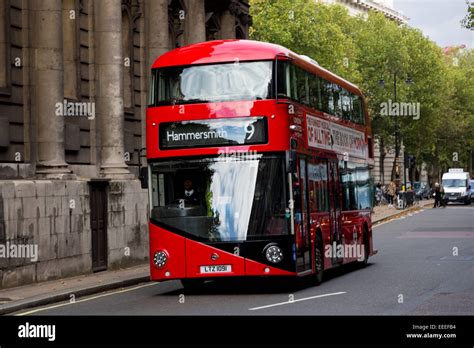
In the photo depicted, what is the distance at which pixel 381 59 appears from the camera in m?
98.2

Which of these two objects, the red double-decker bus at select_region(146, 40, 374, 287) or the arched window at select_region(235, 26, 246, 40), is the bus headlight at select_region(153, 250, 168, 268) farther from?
the arched window at select_region(235, 26, 246, 40)

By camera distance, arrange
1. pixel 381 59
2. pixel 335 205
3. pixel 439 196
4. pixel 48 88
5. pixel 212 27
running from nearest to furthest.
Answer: pixel 335 205, pixel 48 88, pixel 212 27, pixel 439 196, pixel 381 59

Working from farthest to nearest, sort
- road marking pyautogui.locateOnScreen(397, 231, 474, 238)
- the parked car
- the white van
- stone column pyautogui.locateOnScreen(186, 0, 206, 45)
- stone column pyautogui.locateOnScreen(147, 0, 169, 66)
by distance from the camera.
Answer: the parked car, the white van, road marking pyautogui.locateOnScreen(397, 231, 474, 238), stone column pyautogui.locateOnScreen(186, 0, 206, 45), stone column pyautogui.locateOnScreen(147, 0, 169, 66)

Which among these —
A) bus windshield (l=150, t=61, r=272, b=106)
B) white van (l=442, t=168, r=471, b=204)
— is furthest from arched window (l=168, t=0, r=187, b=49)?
white van (l=442, t=168, r=471, b=204)

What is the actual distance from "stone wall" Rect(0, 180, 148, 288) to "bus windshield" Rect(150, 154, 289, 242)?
4.06 m

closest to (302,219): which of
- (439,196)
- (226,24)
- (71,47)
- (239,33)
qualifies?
(71,47)

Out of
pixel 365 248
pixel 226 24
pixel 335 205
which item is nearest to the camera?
pixel 335 205

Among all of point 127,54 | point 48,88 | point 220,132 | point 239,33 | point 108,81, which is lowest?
point 220,132

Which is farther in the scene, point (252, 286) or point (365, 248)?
point (365, 248)

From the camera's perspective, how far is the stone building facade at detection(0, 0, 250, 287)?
25078 mm

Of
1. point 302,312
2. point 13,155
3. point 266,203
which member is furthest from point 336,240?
point 302,312

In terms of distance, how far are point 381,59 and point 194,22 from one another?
61458mm

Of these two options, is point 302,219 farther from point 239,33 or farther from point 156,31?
point 239,33

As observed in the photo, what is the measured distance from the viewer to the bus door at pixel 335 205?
83.1ft
